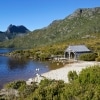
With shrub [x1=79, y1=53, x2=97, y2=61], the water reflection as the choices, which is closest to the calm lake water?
the water reflection

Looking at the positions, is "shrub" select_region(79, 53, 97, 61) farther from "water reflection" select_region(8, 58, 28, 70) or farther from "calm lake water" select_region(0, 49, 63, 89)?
"water reflection" select_region(8, 58, 28, 70)

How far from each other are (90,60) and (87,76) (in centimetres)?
5389

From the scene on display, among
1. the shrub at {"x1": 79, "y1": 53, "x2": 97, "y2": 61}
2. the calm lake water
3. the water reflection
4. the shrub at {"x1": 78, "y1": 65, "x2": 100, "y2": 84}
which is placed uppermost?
the shrub at {"x1": 79, "y1": 53, "x2": 97, "y2": 61}

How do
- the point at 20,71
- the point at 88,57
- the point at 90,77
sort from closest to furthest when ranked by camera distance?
the point at 90,77, the point at 20,71, the point at 88,57

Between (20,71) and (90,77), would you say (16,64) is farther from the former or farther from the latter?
(90,77)

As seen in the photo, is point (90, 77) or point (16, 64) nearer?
point (90, 77)

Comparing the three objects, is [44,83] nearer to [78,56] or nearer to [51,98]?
[51,98]

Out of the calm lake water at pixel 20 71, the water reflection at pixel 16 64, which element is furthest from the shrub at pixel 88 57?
the water reflection at pixel 16 64

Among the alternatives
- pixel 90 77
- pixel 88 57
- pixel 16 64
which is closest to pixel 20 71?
pixel 16 64

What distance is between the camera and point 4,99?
2583 cm

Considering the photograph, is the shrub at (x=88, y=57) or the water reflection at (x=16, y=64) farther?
the shrub at (x=88, y=57)

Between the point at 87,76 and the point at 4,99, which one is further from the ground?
the point at 87,76

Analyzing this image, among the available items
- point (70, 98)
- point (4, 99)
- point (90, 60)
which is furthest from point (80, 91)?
point (90, 60)

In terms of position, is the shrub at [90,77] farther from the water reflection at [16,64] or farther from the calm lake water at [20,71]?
the water reflection at [16,64]
